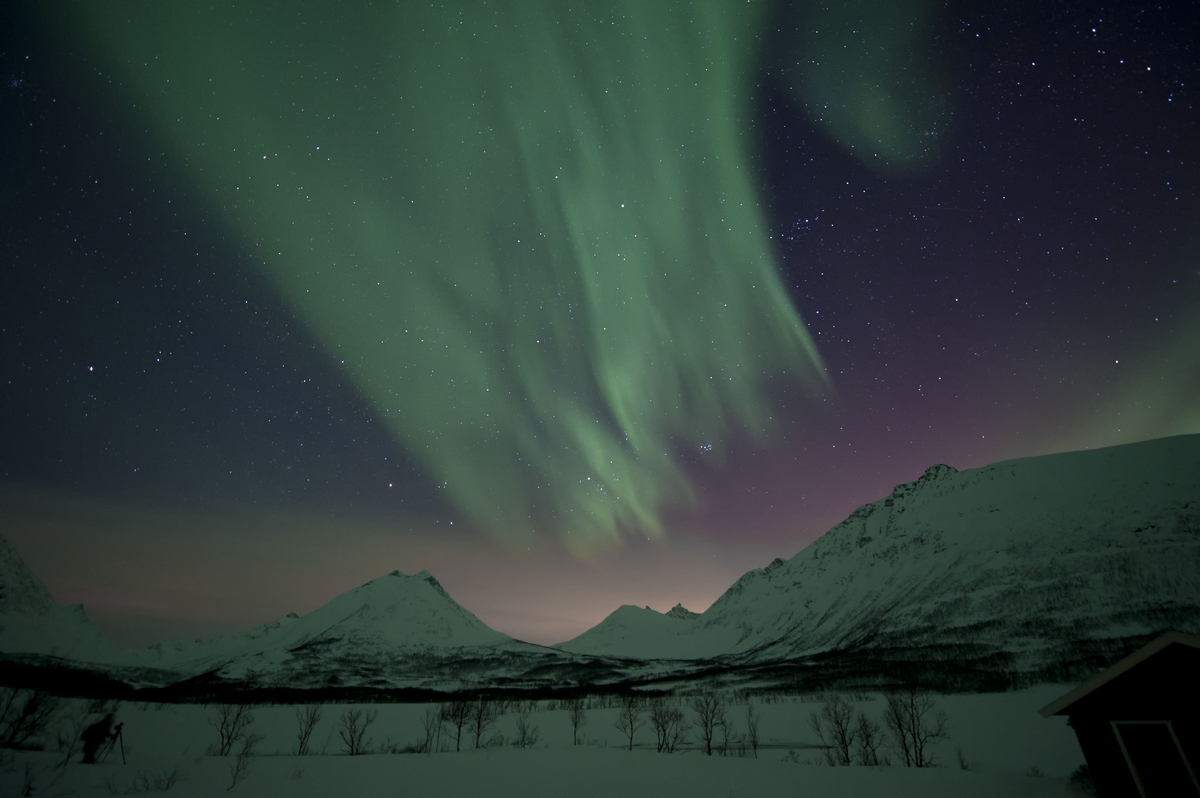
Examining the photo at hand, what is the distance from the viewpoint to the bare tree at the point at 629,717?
7859 cm

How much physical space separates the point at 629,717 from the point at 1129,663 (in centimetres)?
8224

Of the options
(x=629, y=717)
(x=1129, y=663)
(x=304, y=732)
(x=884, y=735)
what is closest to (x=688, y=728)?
(x=629, y=717)

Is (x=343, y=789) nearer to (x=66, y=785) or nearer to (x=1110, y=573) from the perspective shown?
(x=66, y=785)

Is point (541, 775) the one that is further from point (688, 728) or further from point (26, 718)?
point (688, 728)

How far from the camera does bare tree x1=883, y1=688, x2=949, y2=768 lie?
59.7 meters

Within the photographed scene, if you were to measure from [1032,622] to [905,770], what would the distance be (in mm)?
187636

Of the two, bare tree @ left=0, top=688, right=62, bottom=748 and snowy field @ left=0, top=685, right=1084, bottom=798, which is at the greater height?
bare tree @ left=0, top=688, right=62, bottom=748

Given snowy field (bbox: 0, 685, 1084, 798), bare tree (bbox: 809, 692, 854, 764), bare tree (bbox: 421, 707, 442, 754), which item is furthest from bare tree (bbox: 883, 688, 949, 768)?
bare tree (bbox: 421, 707, 442, 754)

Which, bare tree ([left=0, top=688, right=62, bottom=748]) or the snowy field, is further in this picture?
bare tree ([left=0, top=688, right=62, bottom=748])

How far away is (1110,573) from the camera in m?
180

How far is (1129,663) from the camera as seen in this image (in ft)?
66.3

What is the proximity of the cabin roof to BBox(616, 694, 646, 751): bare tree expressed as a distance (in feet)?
194

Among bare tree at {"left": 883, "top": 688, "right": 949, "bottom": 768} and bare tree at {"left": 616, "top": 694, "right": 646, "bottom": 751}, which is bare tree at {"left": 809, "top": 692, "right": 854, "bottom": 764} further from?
bare tree at {"left": 616, "top": 694, "right": 646, "bottom": 751}

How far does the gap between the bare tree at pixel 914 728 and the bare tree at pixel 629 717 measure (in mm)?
34317
